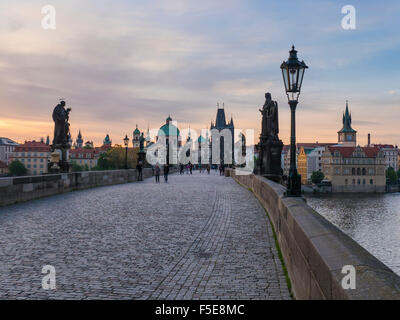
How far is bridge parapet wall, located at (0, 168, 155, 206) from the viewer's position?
40.5 ft

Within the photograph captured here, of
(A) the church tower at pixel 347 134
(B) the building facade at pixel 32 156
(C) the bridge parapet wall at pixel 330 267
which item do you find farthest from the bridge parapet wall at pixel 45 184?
(A) the church tower at pixel 347 134

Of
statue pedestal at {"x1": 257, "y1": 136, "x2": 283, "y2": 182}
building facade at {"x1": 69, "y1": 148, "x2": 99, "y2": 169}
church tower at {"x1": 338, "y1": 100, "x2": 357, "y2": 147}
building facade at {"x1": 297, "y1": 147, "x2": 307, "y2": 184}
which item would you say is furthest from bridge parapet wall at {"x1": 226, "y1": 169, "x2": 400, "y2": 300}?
building facade at {"x1": 69, "y1": 148, "x2": 99, "y2": 169}

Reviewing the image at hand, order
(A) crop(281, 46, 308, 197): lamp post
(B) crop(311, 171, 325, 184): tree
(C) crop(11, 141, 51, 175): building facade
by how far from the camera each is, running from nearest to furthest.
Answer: (A) crop(281, 46, 308, 197): lamp post
(B) crop(311, 171, 325, 184): tree
(C) crop(11, 141, 51, 175): building facade

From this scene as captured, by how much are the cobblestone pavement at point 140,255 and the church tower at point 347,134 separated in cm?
16580

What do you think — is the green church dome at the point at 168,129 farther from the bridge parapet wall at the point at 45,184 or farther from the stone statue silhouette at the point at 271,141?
the stone statue silhouette at the point at 271,141

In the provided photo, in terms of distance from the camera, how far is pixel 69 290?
175 inches

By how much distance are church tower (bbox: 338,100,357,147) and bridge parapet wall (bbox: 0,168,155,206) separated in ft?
511

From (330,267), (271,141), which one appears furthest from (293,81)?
(271,141)

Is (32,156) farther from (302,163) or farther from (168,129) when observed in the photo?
(302,163)

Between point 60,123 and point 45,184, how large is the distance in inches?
217

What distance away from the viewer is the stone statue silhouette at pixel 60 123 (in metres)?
19.7

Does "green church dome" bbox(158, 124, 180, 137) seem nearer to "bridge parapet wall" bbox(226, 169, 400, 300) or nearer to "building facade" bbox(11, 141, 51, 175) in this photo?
"building facade" bbox(11, 141, 51, 175)

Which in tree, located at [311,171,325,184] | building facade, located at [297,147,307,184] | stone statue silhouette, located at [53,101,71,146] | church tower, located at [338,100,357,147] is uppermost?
church tower, located at [338,100,357,147]
